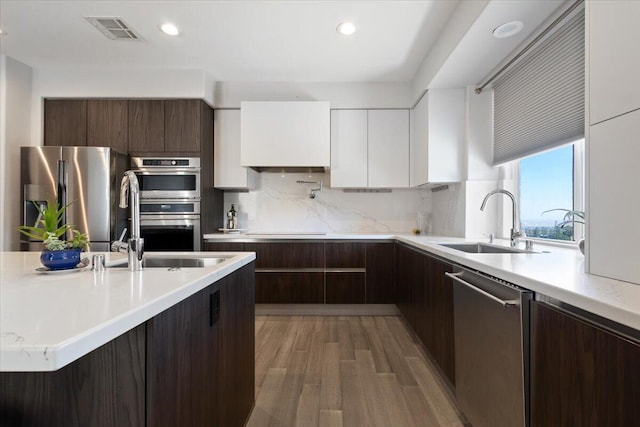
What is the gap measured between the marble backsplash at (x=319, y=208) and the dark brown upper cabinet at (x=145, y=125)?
1019mm

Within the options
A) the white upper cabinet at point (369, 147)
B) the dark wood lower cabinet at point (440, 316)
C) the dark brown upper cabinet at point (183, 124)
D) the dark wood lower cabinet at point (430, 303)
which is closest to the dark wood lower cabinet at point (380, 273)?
the dark wood lower cabinet at point (430, 303)

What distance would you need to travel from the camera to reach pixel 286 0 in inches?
87.9

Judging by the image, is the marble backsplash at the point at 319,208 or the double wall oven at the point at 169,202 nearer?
the double wall oven at the point at 169,202

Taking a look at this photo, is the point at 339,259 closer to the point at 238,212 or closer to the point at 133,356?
the point at 238,212

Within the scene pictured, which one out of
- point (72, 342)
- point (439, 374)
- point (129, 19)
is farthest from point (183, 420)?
point (129, 19)

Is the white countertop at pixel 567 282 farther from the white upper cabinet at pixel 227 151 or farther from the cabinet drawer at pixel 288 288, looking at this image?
the white upper cabinet at pixel 227 151

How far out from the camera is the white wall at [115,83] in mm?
3326

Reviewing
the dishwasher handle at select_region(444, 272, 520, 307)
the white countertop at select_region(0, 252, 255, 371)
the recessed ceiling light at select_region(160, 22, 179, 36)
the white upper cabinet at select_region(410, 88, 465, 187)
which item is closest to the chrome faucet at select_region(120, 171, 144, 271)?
the white countertop at select_region(0, 252, 255, 371)

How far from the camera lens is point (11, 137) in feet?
10.3

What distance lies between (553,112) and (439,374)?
5.88 feet

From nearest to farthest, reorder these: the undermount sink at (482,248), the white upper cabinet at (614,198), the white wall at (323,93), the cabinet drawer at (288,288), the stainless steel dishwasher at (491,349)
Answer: the white upper cabinet at (614,198), the stainless steel dishwasher at (491,349), the undermount sink at (482,248), the cabinet drawer at (288,288), the white wall at (323,93)

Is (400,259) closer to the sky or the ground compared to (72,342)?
closer to the ground

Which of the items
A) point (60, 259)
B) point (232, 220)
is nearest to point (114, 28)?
point (232, 220)

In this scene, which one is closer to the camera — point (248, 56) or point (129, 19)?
point (129, 19)
